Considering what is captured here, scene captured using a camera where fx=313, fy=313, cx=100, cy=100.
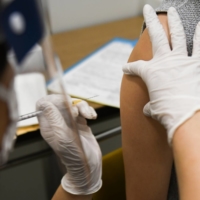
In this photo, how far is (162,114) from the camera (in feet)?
2.49

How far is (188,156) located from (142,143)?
0.19 metres

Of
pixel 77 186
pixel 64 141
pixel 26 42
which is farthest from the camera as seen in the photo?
pixel 77 186

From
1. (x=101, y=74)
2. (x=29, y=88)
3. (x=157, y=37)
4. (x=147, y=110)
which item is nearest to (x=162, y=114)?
(x=147, y=110)

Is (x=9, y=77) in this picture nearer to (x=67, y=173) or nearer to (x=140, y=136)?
(x=67, y=173)

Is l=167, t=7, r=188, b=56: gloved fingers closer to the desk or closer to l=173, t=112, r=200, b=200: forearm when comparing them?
l=173, t=112, r=200, b=200: forearm

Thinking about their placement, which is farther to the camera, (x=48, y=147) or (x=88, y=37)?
(x=88, y=37)

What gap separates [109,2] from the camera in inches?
74.7

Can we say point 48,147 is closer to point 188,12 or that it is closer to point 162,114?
point 162,114

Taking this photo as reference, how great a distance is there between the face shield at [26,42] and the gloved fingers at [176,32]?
492 millimetres

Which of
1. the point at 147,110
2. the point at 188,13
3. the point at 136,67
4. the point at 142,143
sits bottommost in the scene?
the point at 142,143

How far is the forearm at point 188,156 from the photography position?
0.65m

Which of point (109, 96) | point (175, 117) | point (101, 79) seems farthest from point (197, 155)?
point (101, 79)

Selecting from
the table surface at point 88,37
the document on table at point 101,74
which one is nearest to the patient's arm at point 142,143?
the document on table at point 101,74

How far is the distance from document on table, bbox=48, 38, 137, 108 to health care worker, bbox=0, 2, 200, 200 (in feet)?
1.64
